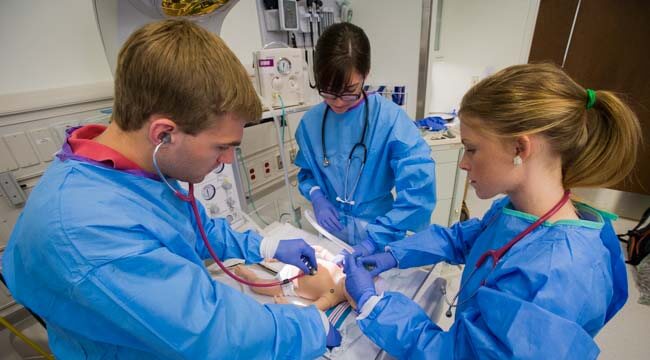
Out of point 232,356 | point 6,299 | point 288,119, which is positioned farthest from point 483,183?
point 6,299

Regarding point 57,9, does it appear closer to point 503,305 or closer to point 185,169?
point 185,169

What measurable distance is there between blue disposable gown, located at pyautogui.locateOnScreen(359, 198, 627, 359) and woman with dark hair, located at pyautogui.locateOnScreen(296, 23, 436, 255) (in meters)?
0.44

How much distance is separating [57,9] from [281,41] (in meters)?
1.27

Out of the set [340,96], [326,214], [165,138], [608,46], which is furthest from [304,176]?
[608,46]

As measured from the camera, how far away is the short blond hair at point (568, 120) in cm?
64

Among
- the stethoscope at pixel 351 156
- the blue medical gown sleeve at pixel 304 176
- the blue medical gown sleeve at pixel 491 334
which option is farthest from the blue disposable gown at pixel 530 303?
the blue medical gown sleeve at pixel 304 176

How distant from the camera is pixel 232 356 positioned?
59 centimetres

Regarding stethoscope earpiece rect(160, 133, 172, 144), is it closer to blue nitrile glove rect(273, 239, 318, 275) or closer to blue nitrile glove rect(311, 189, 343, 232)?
blue nitrile glove rect(273, 239, 318, 275)

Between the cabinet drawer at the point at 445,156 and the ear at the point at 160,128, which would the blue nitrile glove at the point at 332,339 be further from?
the cabinet drawer at the point at 445,156

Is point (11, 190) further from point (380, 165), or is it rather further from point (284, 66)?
point (380, 165)

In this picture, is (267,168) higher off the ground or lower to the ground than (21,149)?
lower

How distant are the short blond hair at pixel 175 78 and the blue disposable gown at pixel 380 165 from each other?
78cm

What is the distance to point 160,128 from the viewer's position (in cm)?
58

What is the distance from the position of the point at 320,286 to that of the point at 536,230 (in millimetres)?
763
